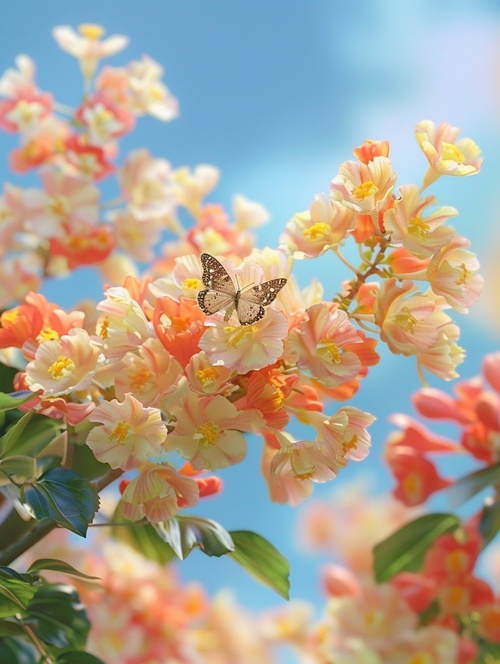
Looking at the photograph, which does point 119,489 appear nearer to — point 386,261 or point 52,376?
point 52,376

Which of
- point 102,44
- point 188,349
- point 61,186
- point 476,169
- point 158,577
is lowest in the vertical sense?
point 158,577

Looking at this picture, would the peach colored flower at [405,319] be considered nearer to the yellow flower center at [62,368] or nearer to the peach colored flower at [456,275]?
the peach colored flower at [456,275]

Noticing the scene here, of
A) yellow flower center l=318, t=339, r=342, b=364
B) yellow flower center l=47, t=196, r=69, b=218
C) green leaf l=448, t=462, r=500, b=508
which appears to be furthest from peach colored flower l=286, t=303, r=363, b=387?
yellow flower center l=47, t=196, r=69, b=218

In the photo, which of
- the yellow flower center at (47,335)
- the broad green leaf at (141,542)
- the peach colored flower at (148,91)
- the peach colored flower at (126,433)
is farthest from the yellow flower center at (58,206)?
the peach colored flower at (126,433)

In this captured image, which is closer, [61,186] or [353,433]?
[353,433]

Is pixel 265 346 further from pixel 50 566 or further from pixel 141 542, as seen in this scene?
pixel 141 542

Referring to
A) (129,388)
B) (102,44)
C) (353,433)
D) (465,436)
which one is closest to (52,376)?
(129,388)

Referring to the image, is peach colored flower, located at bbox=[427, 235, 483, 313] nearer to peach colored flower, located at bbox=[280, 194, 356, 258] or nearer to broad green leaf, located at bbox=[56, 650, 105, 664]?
peach colored flower, located at bbox=[280, 194, 356, 258]
